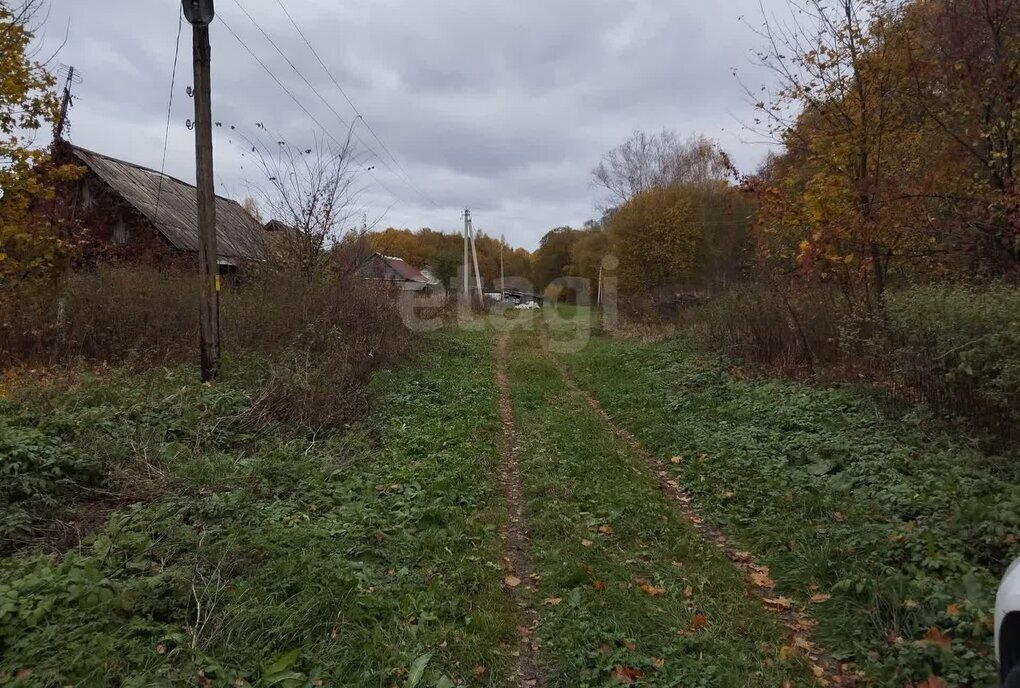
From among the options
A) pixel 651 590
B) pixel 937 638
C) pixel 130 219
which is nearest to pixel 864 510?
pixel 937 638

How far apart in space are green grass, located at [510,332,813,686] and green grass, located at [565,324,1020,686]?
18.7 inches

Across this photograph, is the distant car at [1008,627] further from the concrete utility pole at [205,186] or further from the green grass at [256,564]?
the concrete utility pole at [205,186]

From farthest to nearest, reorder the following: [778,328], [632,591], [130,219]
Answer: [130,219] → [778,328] → [632,591]

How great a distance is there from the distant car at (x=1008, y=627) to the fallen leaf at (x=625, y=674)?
1.62m

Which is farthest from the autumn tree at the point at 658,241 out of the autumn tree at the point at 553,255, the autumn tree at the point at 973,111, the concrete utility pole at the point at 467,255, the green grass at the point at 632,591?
the autumn tree at the point at 553,255

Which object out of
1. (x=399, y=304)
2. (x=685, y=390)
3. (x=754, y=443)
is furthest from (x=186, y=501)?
(x=399, y=304)

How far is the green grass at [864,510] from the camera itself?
354cm

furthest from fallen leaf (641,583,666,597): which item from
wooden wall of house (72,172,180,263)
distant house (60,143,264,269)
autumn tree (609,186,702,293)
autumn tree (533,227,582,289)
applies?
autumn tree (533,227,582,289)

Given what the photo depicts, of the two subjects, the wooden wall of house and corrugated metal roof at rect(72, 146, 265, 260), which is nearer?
the wooden wall of house

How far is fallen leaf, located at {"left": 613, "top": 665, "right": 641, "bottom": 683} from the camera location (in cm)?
331

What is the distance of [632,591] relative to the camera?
4.19 meters

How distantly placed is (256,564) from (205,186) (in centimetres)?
617

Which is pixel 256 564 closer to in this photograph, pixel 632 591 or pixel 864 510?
pixel 632 591

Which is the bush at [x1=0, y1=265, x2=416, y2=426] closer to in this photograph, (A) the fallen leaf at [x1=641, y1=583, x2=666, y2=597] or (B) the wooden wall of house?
(A) the fallen leaf at [x1=641, y1=583, x2=666, y2=597]
